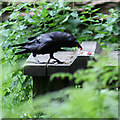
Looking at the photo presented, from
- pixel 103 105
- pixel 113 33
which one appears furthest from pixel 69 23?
pixel 103 105

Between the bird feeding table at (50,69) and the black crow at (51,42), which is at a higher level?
the black crow at (51,42)

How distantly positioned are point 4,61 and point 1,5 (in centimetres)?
139

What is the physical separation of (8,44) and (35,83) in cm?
96

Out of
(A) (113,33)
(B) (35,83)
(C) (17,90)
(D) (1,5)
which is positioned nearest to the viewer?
(B) (35,83)

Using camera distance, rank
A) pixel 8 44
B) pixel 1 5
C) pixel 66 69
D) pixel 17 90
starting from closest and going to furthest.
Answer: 1. pixel 66 69
2. pixel 17 90
3. pixel 8 44
4. pixel 1 5

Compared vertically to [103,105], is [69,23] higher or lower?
lower

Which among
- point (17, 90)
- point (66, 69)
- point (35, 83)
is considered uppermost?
point (66, 69)

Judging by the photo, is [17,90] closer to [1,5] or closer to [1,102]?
[1,102]

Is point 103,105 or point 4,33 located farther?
point 4,33

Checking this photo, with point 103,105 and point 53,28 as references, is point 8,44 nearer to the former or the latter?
point 53,28

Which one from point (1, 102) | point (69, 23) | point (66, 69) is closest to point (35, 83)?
point (66, 69)

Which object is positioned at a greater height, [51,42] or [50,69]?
[51,42]

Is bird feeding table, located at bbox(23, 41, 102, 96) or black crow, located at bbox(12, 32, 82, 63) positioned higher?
black crow, located at bbox(12, 32, 82, 63)

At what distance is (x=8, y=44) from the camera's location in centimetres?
307
